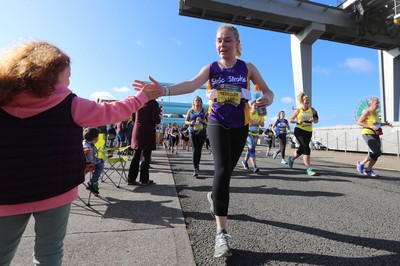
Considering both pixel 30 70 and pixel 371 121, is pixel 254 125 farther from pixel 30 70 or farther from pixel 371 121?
pixel 30 70

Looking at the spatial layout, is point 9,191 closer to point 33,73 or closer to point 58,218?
point 58,218

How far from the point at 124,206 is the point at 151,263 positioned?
1.65 meters

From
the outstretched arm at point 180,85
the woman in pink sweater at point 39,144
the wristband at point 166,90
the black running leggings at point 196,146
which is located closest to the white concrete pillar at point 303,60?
the black running leggings at point 196,146

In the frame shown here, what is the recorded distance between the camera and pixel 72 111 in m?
1.39

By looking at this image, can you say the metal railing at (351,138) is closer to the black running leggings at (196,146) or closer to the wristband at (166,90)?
the black running leggings at (196,146)

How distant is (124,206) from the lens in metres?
3.39

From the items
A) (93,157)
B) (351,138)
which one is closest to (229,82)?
(93,157)

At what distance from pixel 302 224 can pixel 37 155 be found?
102 inches

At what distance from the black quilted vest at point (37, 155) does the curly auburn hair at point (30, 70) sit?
107 mm

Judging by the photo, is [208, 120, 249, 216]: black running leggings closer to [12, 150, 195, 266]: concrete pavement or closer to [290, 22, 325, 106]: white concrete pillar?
[12, 150, 195, 266]: concrete pavement

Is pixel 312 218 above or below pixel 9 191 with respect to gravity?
below

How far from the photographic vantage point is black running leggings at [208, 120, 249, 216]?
7.26 ft

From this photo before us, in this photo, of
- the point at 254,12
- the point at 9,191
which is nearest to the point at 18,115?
the point at 9,191

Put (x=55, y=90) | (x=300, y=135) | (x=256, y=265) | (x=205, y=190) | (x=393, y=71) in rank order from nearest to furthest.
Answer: (x=55, y=90), (x=256, y=265), (x=205, y=190), (x=300, y=135), (x=393, y=71)
